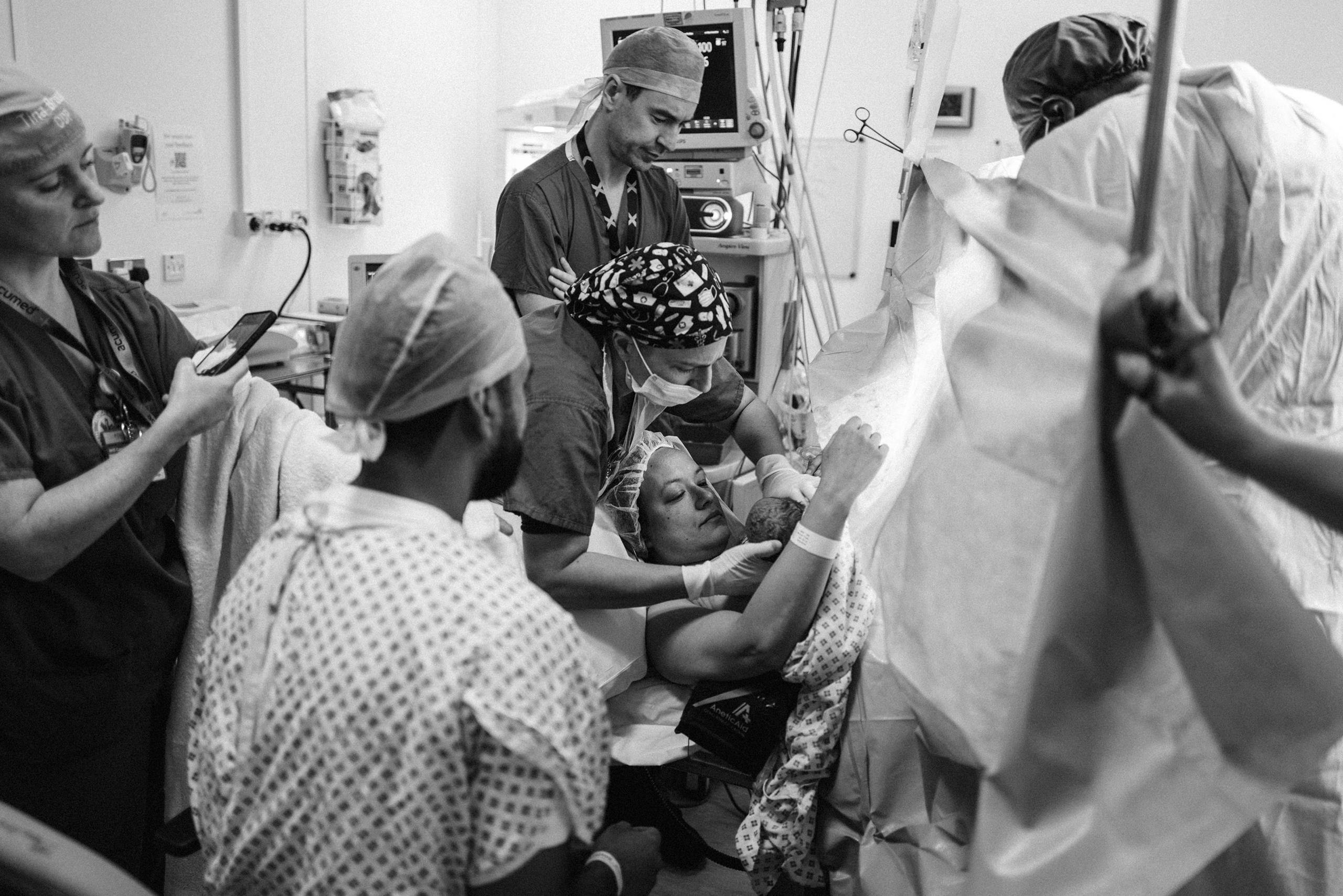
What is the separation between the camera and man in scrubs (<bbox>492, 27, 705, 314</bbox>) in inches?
90.6

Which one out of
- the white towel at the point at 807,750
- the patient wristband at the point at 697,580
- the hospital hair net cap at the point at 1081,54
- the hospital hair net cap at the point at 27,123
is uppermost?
the hospital hair net cap at the point at 1081,54

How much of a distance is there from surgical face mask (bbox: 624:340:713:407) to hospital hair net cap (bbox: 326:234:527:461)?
69cm

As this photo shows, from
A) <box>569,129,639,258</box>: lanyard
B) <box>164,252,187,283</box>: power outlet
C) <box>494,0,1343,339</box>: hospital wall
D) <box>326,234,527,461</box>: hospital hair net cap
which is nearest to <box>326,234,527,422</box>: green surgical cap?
<box>326,234,527,461</box>: hospital hair net cap

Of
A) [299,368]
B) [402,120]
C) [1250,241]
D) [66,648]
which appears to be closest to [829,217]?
[402,120]

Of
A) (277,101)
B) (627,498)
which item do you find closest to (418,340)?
(627,498)

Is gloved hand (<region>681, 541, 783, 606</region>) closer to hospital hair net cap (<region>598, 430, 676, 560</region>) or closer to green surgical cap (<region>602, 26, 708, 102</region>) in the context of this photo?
hospital hair net cap (<region>598, 430, 676, 560</region>)

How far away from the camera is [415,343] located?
0.96 meters

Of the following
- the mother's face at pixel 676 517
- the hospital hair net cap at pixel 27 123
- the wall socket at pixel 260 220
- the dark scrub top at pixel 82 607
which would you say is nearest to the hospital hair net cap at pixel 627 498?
the mother's face at pixel 676 517

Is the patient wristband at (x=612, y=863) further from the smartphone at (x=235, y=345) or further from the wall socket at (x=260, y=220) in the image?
the wall socket at (x=260, y=220)

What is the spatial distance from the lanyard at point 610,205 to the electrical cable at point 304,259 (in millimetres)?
1840

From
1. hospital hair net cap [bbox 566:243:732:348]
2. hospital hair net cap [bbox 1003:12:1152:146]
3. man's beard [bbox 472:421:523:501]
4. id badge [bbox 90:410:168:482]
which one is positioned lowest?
id badge [bbox 90:410:168:482]

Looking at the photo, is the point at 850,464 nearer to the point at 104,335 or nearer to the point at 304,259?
the point at 104,335

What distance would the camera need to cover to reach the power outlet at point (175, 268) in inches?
137

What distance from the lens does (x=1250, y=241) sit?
125cm
